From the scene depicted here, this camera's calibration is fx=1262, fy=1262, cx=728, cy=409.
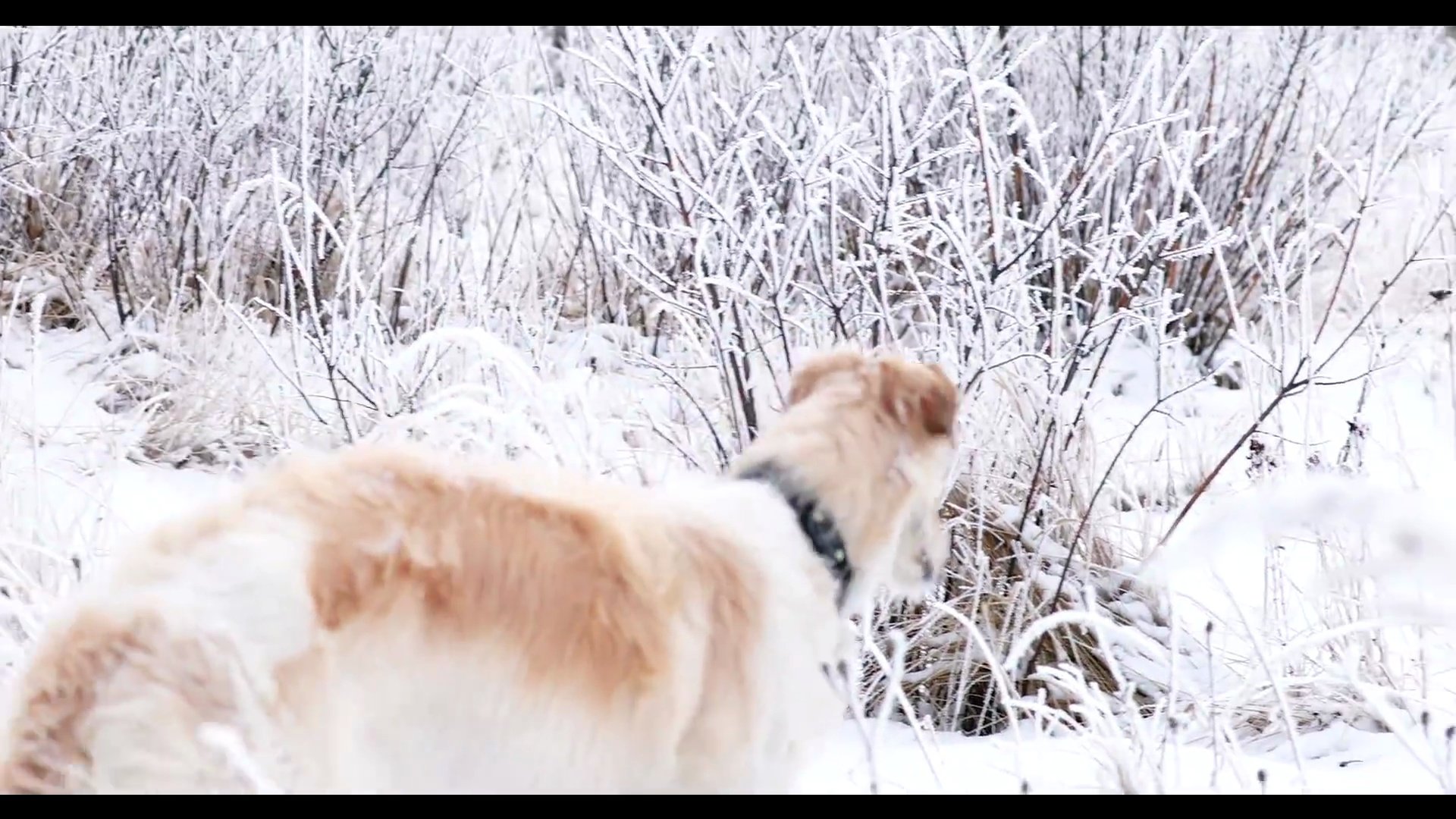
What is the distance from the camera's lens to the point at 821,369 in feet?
6.89

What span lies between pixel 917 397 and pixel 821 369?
0.63 ft

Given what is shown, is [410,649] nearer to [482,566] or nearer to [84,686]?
[482,566]

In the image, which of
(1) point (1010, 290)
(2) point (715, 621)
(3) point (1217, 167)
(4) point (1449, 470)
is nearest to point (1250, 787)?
(2) point (715, 621)

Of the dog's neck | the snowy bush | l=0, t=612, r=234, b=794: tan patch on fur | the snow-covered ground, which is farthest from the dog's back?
the snowy bush

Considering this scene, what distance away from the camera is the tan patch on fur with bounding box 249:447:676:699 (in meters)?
1.54

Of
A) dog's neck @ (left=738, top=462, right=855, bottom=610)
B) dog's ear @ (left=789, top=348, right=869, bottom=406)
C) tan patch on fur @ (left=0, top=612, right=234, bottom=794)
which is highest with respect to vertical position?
dog's ear @ (left=789, top=348, right=869, bottom=406)

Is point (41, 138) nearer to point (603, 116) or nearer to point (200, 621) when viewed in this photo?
point (603, 116)

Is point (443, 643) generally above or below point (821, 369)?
below

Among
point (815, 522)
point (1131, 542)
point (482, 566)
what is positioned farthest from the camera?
point (1131, 542)

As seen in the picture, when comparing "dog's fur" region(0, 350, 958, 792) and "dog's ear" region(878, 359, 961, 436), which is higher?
"dog's ear" region(878, 359, 961, 436)

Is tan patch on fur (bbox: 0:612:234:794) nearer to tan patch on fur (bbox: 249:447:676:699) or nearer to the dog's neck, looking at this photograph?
tan patch on fur (bbox: 249:447:676:699)

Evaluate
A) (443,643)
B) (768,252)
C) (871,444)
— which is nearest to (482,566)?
(443,643)

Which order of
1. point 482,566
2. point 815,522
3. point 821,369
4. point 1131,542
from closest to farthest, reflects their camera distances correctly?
point 482,566, point 815,522, point 821,369, point 1131,542

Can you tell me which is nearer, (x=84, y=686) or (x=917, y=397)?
(x=84, y=686)
